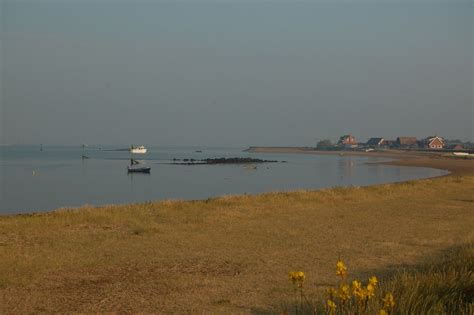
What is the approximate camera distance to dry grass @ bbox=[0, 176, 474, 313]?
746 centimetres

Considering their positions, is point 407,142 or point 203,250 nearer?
point 203,250

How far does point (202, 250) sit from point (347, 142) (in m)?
178

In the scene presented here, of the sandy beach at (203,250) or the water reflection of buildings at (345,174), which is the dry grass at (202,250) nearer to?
the sandy beach at (203,250)

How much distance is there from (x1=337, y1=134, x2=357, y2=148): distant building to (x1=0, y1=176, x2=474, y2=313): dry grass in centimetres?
16488

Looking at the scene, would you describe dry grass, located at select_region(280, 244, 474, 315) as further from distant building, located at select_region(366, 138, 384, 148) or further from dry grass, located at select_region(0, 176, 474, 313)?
distant building, located at select_region(366, 138, 384, 148)

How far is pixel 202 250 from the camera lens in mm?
10797

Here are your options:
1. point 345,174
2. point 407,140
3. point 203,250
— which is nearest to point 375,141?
point 407,140

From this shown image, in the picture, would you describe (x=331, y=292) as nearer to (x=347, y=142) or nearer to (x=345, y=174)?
(x=345, y=174)

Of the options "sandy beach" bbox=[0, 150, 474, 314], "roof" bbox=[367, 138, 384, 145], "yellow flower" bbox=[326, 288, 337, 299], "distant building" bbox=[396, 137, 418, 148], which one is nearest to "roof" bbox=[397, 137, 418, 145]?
"distant building" bbox=[396, 137, 418, 148]

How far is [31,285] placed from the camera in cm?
802

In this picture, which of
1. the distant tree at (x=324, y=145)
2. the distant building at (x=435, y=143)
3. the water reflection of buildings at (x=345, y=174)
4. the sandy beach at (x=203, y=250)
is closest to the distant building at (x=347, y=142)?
the distant tree at (x=324, y=145)

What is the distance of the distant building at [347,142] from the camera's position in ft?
594

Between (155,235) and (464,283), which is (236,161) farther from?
(464,283)

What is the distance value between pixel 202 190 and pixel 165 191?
8.41ft
